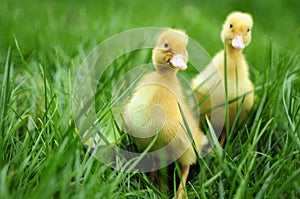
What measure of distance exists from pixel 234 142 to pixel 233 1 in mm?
2661

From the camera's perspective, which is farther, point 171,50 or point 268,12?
point 268,12

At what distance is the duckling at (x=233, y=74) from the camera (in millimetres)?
1741

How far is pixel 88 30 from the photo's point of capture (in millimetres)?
2625

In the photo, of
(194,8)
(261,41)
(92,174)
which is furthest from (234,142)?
(194,8)

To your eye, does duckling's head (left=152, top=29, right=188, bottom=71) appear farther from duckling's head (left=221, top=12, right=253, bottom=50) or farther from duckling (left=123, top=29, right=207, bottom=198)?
duckling's head (left=221, top=12, right=253, bottom=50)

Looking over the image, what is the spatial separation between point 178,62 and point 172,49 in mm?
52

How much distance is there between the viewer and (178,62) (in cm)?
144

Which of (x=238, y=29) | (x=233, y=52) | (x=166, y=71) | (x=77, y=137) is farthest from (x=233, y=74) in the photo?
(x=77, y=137)

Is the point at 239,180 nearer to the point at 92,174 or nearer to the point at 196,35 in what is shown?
the point at 92,174

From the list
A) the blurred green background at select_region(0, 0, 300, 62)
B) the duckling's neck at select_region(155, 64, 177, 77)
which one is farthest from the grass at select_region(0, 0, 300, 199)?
the duckling's neck at select_region(155, 64, 177, 77)

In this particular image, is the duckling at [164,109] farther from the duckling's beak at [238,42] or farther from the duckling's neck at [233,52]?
the duckling's neck at [233,52]

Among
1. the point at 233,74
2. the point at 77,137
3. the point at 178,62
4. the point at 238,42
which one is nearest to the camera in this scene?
the point at 77,137

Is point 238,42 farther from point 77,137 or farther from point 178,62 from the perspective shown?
point 77,137

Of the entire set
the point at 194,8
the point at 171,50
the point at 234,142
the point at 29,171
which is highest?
the point at 194,8
